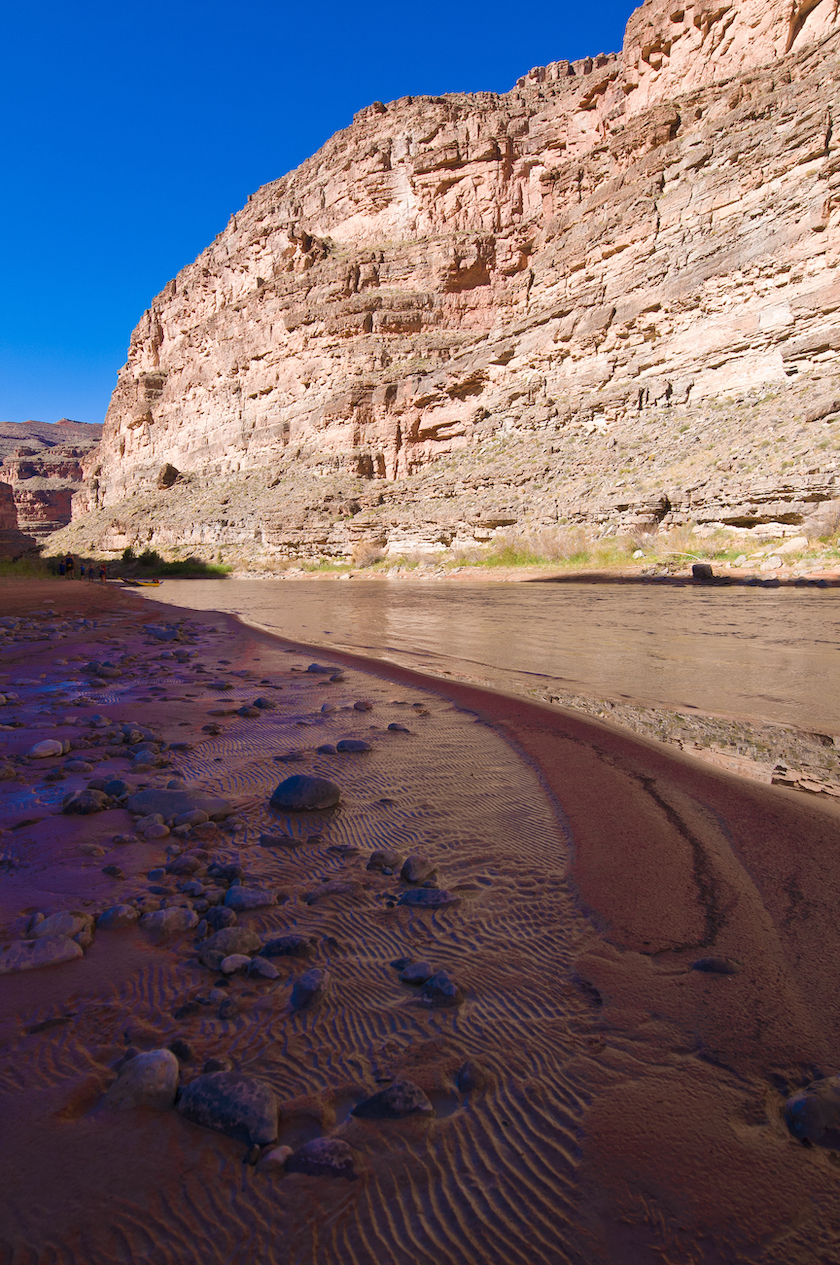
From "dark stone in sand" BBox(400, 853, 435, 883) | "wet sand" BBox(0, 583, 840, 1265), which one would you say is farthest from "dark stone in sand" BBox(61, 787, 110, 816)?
"dark stone in sand" BBox(400, 853, 435, 883)

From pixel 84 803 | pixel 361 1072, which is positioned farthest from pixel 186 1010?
pixel 84 803

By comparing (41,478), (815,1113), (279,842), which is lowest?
(279,842)

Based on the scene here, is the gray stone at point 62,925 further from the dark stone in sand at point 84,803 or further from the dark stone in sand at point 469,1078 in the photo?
the dark stone in sand at point 469,1078

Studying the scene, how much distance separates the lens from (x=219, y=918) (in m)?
1.86

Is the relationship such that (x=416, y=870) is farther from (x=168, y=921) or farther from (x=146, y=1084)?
(x=146, y=1084)

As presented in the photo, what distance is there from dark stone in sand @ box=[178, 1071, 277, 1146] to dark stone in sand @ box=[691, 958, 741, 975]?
1.18 m

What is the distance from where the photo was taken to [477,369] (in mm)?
37938

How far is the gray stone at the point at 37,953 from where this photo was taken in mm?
1629

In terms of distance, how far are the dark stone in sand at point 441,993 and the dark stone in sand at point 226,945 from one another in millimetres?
533

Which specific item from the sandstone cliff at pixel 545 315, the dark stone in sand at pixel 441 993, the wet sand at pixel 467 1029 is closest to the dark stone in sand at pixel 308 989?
the wet sand at pixel 467 1029

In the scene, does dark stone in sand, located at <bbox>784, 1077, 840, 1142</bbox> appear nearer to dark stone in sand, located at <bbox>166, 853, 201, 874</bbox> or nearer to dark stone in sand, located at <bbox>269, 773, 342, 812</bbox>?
dark stone in sand, located at <bbox>166, 853, 201, 874</bbox>

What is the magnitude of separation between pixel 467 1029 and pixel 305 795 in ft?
4.90

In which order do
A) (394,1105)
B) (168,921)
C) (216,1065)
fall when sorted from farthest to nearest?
(168,921), (216,1065), (394,1105)

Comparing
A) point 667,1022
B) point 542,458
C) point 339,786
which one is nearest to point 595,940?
point 667,1022
